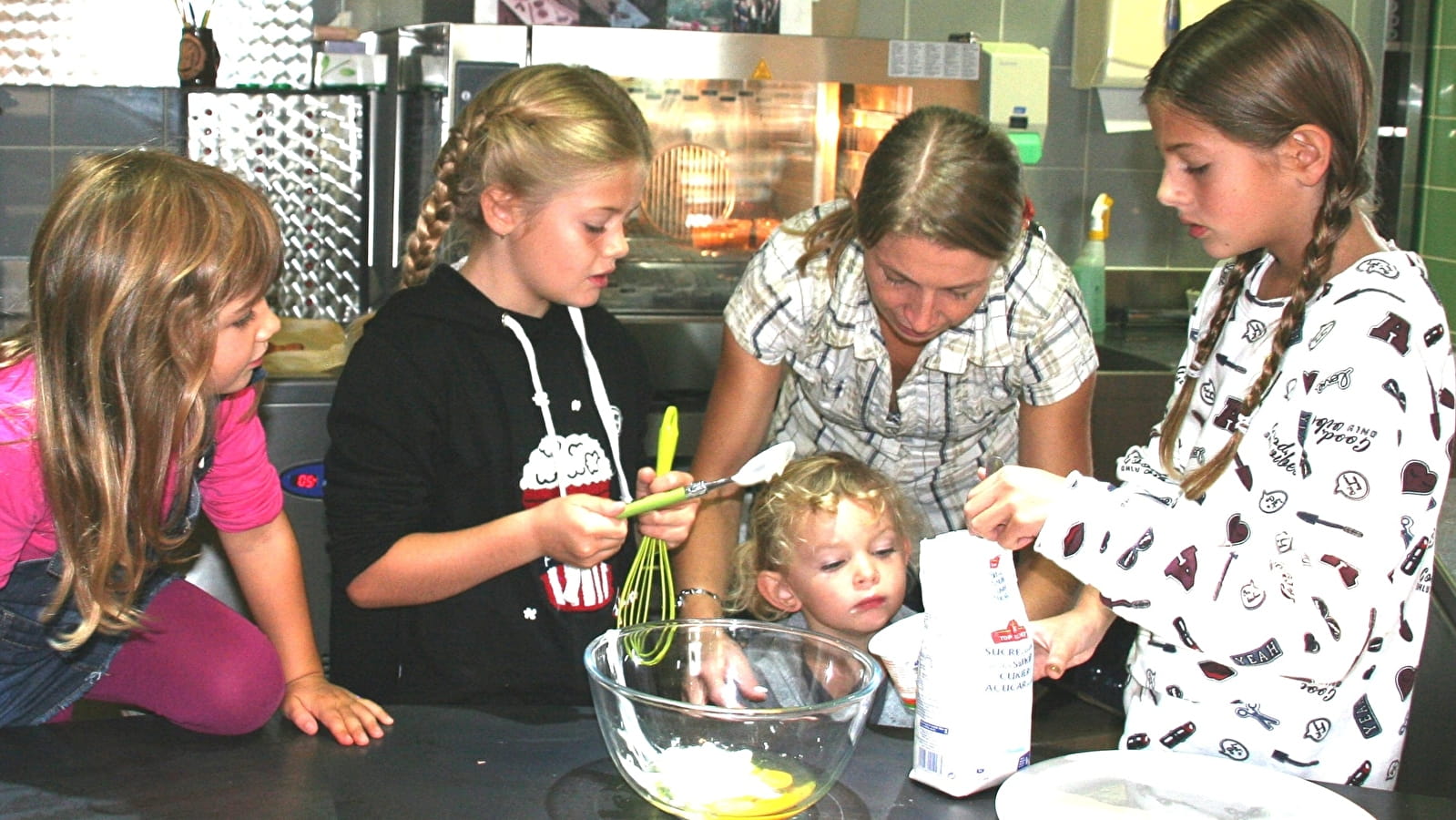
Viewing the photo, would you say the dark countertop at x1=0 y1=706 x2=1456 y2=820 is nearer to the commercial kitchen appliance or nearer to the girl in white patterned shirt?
the girl in white patterned shirt

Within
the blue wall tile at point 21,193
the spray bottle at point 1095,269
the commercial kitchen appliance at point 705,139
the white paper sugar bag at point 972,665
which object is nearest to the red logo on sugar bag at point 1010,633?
the white paper sugar bag at point 972,665

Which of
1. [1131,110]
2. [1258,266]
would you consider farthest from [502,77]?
[1131,110]

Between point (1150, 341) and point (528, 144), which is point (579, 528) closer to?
point (528, 144)

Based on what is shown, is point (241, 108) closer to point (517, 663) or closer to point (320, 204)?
point (320, 204)

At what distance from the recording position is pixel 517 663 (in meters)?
1.72

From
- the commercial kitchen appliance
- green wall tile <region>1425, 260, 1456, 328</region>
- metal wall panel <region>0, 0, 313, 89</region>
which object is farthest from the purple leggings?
green wall tile <region>1425, 260, 1456, 328</region>

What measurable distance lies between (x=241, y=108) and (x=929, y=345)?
143cm

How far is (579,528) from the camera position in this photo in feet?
4.68

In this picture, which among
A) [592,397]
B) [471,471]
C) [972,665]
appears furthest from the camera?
[592,397]

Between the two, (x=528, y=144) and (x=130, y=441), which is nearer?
(x=130, y=441)

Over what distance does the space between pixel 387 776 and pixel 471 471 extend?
0.62 metres

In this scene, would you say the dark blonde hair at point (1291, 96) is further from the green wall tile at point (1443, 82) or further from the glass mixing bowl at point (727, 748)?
the green wall tile at point (1443, 82)

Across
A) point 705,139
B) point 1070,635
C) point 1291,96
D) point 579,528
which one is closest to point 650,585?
point 579,528

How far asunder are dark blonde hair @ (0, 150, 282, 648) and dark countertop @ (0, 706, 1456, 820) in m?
0.17
